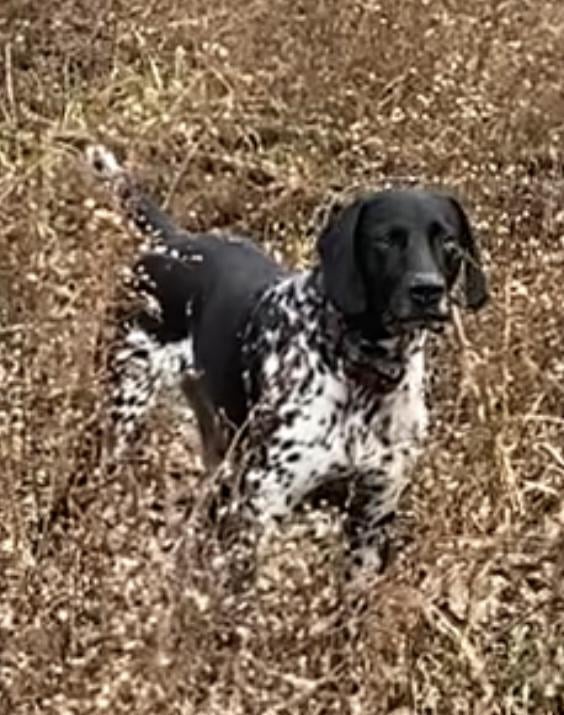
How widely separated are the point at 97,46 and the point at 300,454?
3848 mm

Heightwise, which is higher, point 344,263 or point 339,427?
point 344,263

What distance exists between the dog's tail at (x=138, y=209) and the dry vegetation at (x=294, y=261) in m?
0.10

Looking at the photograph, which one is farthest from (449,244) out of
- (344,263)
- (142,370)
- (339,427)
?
(142,370)

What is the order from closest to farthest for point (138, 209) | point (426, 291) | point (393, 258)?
point (426, 291) < point (393, 258) < point (138, 209)

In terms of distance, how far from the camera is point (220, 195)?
7711mm

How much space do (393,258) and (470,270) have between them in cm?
29

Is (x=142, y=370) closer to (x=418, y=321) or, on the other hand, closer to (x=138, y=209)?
(x=138, y=209)

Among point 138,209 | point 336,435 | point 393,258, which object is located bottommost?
point 336,435

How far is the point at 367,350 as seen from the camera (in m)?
5.29

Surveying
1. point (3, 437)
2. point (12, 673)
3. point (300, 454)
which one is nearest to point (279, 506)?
point (300, 454)

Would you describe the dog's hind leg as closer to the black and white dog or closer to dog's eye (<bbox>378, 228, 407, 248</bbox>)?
the black and white dog

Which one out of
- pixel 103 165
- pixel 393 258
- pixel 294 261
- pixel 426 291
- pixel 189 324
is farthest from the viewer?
pixel 294 261

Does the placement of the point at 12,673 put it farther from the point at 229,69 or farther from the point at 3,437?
the point at 229,69

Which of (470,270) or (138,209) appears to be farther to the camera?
(138,209)
